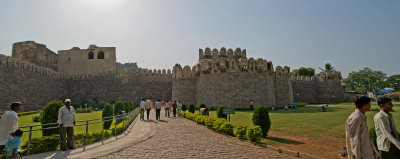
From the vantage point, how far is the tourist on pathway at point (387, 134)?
3.67 metres

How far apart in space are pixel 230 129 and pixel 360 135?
21.6 feet

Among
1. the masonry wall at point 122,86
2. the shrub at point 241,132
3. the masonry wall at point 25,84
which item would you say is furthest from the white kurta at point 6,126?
the masonry wall at point 122,86

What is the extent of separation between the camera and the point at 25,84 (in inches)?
992

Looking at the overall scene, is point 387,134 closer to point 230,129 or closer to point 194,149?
point 194,149

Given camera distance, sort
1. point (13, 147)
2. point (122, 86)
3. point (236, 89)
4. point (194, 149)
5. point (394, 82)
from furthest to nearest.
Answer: point (394, 82) → point (122, 86) → point (236, 89) → point (194, 149) → point (13, 147)

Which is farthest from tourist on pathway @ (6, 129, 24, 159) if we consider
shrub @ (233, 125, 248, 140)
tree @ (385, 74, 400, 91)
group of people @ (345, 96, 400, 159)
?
tree @ (385, 74, 400, 91)

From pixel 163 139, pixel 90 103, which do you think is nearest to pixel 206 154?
pixel 163 139

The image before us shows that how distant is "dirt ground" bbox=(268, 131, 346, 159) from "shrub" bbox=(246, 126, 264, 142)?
2.83 feet

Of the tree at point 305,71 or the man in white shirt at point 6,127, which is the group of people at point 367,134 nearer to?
the man in white shirt at point 6,127

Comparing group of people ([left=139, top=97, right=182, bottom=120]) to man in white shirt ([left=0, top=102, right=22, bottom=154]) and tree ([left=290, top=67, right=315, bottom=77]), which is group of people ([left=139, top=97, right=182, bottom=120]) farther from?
tree ([left=290, top=67, right=315, bottom=77])

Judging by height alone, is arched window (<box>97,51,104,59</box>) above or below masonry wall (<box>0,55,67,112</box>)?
above

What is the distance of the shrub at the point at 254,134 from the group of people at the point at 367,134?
4271 mm

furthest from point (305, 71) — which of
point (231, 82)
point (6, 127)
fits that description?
point (6, 127)

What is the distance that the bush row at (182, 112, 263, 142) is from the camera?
318 inches
